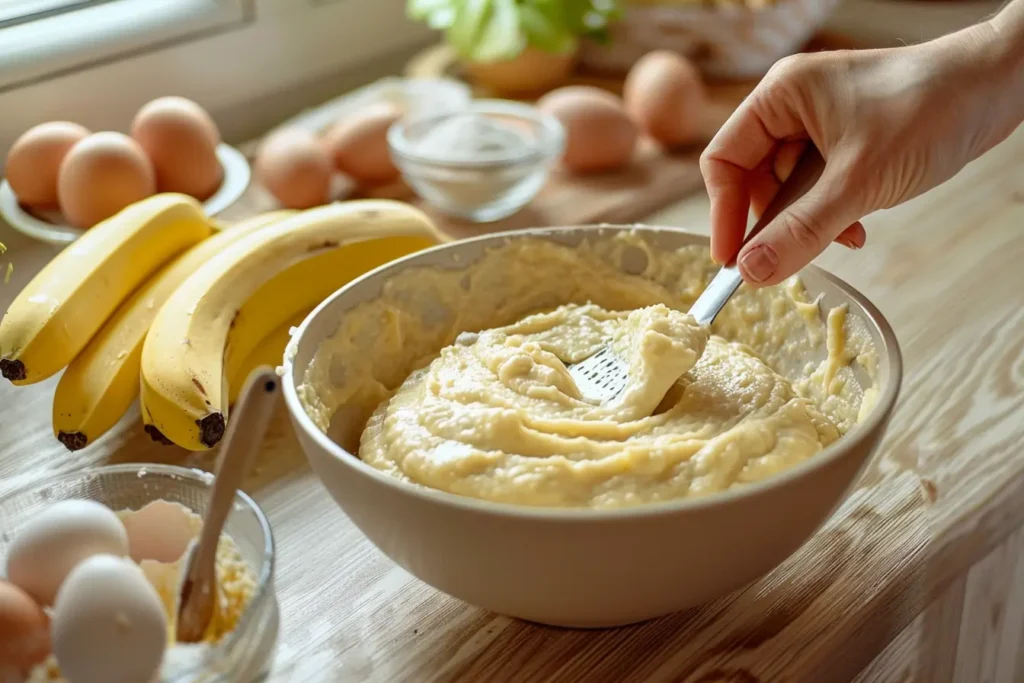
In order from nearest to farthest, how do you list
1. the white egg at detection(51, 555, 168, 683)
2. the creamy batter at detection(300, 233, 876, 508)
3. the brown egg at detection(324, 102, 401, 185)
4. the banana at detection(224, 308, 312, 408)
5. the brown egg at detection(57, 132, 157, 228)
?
the white egg at detection(51, 555, 168, 683), the creamy batter at detection(300, 233, 876, 508), the banana at detection(224, 308, 312, 408), the brown egg at detection(57, 132, 157, 228), the brown egg at detection(324, 102, 401, 185)

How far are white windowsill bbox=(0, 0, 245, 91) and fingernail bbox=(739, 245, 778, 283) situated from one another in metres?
1.05

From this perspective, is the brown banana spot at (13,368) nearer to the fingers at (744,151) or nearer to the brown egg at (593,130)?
the fingers at (744,151)

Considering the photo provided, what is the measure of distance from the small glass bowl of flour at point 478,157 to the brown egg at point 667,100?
0.18m

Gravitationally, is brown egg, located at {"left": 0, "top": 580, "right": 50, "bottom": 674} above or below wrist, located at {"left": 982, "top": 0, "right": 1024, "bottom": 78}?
below

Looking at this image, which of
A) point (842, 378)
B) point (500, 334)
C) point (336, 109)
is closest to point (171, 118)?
point (336, 109)

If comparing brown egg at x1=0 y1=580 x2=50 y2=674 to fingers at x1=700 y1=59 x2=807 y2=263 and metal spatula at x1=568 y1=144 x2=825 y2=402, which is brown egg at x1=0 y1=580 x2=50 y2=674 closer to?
metal spatula at x1=568 y1=144 x2=825 y2=402

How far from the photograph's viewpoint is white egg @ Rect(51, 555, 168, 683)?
0.61m

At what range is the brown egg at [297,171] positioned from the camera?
1.45 m

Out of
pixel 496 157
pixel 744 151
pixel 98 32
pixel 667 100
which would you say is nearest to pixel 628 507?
pixel 744 151

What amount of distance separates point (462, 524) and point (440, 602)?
21 centimetres

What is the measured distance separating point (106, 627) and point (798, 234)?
0.56 m

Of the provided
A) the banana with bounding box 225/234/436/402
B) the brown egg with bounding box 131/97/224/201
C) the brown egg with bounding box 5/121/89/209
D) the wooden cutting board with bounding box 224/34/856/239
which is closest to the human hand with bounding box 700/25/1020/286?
the banana with bounding box 225/234/436/402

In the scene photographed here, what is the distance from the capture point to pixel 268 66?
1737 mm

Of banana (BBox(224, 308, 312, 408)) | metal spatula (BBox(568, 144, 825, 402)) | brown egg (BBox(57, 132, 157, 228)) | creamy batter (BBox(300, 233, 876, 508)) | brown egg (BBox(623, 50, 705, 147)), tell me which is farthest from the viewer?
brown egg (BBox(623, 50, 705, 147))
